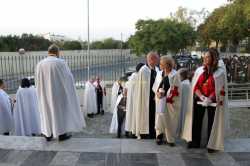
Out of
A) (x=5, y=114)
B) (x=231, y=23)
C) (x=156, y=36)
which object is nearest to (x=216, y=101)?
(x=5, y=114)

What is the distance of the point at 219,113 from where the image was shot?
18.0ft

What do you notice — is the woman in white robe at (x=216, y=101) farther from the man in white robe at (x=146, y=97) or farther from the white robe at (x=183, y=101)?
the man in white robe at (x=146, y=97)

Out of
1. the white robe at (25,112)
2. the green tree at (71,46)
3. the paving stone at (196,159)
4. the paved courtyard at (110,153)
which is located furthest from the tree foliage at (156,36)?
the paving stone at (196,159)

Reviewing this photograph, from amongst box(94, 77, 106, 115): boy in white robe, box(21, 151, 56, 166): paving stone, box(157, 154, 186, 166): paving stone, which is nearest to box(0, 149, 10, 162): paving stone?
box(21, 151, 56, 166): paving stone

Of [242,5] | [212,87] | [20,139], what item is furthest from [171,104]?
[242,5]

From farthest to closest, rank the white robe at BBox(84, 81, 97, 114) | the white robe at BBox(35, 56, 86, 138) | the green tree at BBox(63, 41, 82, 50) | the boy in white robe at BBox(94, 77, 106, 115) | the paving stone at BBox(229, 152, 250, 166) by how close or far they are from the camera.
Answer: the green tree at BBox(63, 41, 82, 50), the boy in white robe at BBox(94, 77, 106, 115), the white robe at BBox(84, 81, 97, 114), the white robe at BBox(35, 56, 86, 138), the paving stone at BBox(229, 152, 250, 166)

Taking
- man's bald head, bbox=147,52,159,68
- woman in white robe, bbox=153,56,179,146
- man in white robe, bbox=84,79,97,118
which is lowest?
man in white robe, bbox=84,79,97,118

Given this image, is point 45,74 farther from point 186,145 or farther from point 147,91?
point 186,145

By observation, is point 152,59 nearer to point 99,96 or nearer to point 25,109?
point 25,109

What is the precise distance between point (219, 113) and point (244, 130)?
7.97 meters

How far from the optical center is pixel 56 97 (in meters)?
6.04

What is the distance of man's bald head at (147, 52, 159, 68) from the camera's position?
6.43m

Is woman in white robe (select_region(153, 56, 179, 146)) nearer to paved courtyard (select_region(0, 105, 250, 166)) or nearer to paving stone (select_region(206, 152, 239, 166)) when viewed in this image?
paved courtyard (select_region(0, 105, 250, 166))

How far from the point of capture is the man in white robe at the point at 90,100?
17.2 meters
